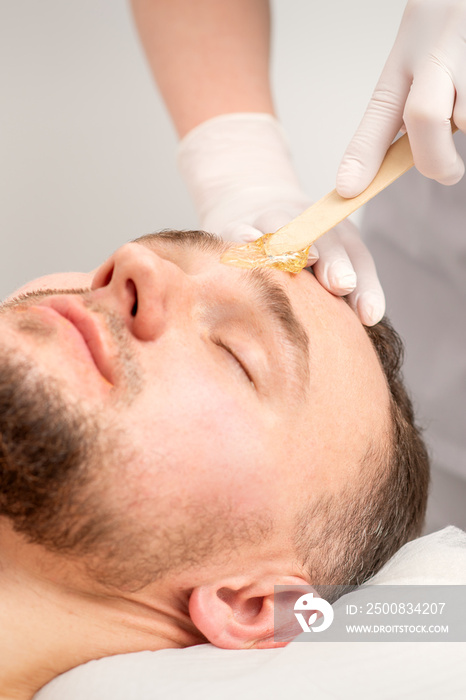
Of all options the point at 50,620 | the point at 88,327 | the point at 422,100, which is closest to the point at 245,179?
the point at 422,100

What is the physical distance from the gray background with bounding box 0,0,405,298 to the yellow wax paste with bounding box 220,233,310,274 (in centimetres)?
111

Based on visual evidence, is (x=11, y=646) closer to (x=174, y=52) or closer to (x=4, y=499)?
(x=4, y=499)

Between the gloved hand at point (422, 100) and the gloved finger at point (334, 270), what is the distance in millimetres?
117

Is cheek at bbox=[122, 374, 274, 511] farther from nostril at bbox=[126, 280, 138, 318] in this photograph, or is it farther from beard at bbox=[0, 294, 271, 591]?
nostril at bbox=[126, 280, 138, 318]

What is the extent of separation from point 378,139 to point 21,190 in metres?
1.31

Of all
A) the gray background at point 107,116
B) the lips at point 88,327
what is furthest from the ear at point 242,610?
the gray background at point 107,116

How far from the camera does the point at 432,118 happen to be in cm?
125

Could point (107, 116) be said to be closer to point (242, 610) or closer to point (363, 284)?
point (363, 284)

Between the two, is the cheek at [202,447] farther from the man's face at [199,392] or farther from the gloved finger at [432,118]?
the gloved finger at [432,118]

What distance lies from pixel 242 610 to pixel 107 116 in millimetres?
1740

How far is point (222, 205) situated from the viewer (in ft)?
5.68

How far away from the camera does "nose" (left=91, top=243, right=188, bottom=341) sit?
1.11 m

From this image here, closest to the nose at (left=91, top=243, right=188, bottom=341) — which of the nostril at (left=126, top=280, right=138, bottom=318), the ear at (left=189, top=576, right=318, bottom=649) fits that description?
the nostril at (left=126, top=280, right=138, bottom=318)

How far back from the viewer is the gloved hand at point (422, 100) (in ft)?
4.17
